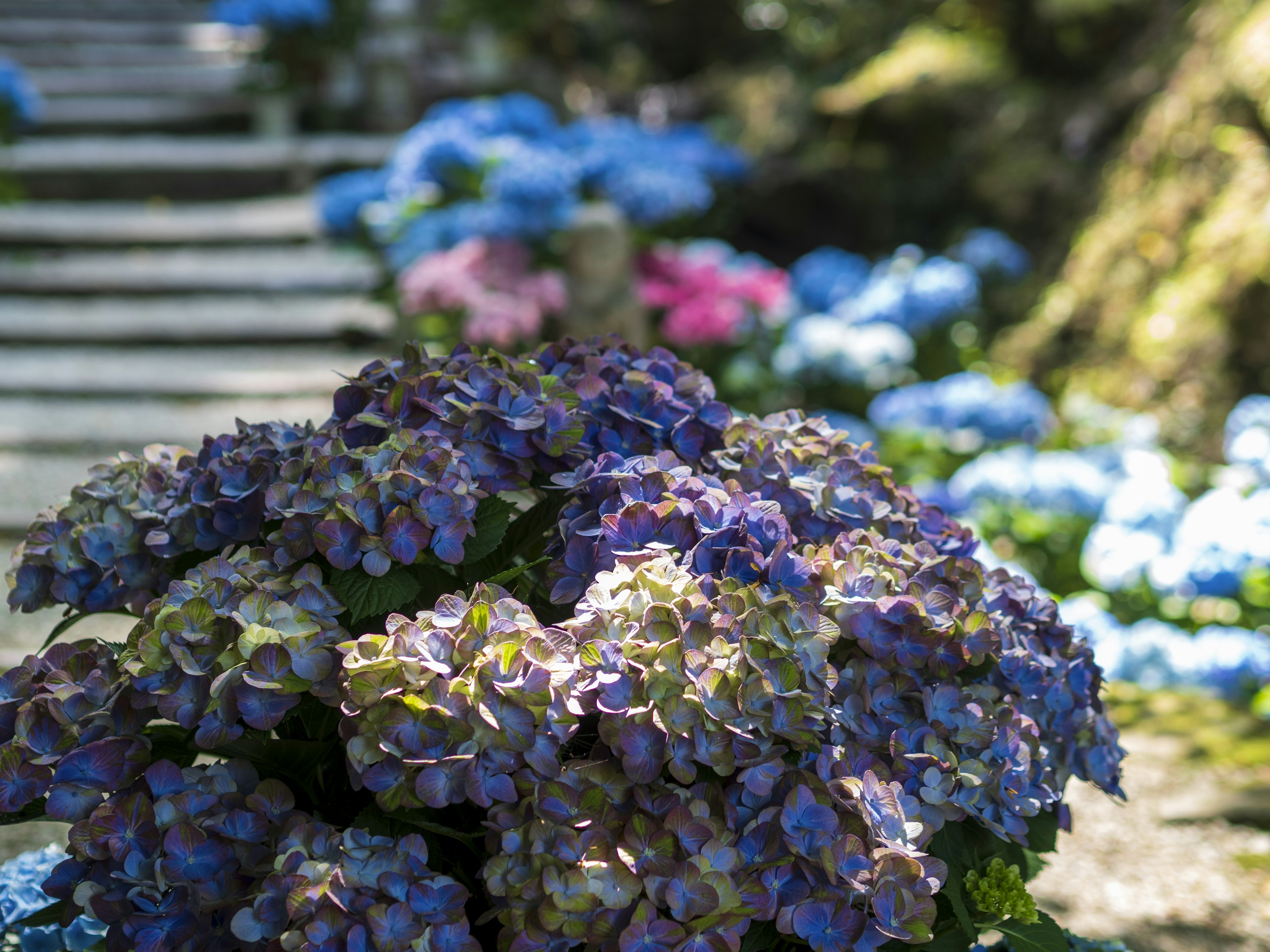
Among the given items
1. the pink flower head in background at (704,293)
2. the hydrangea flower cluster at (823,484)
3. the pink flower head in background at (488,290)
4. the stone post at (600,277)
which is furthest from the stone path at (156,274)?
the hydrangea flower cluster at (823,484)

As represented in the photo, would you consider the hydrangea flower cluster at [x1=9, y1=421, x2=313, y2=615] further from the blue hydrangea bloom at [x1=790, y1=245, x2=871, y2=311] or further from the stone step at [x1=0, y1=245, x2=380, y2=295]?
the blue hydrangea bloom at [x1=790, y1=245, x2=871, y2=311]

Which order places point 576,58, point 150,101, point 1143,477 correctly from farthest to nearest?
point 576,58
point 150,101
point 1143,477

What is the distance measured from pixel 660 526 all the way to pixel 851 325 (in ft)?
11.8

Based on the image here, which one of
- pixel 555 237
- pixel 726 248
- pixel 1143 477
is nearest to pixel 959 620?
pixel 1143 477

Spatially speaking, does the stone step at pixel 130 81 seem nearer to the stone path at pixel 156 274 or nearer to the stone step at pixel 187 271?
the stone path at pixel 156 274

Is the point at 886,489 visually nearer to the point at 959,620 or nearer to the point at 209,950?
the point at 959,620

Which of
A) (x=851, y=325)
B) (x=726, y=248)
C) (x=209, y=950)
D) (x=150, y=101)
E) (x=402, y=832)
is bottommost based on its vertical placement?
(x=209, y=950)

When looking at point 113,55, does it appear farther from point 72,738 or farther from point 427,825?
Result: point 427,825

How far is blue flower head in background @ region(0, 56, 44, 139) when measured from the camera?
4.18 metres

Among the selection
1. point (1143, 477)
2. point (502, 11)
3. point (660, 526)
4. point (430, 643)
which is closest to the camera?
point (430, 643)

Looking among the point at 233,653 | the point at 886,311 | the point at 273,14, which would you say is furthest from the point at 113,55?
the point at 233,653

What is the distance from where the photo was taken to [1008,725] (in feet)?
3.20

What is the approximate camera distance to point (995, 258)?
4512mm

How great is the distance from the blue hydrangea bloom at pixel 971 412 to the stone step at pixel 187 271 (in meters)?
2.16
